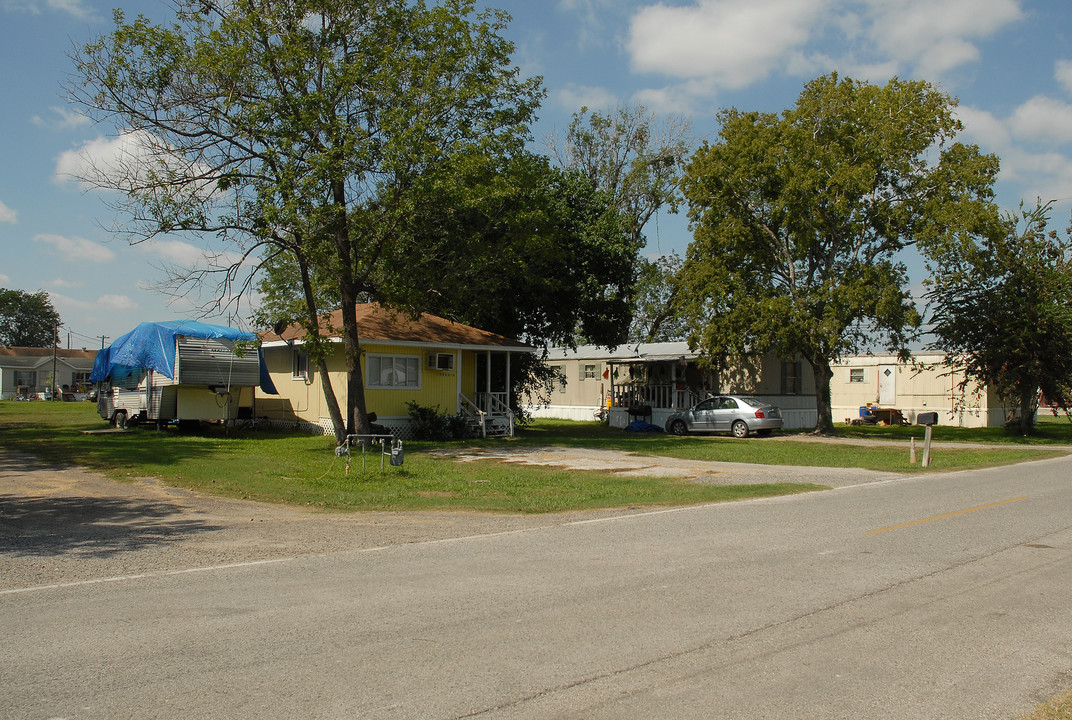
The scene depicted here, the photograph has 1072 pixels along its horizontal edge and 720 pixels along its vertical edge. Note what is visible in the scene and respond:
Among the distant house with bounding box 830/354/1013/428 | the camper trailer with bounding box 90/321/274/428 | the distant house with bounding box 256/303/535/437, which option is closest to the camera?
the camper trailer with bounding box 90/321/274/428

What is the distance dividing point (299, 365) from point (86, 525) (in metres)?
17.9

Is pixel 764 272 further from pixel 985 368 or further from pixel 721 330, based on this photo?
pixel 985 368

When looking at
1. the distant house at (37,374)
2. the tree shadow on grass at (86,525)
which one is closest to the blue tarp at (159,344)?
the tree shadow on grass at (86,525)

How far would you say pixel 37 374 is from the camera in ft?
253

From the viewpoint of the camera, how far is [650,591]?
275 inches

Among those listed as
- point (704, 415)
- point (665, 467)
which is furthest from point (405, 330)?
point (704, 415)

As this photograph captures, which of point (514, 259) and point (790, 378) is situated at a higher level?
point (514, 259)

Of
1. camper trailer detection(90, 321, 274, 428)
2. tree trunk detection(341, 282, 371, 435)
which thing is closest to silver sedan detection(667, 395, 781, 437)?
tree trunk detection(341, 282, 371, 435)

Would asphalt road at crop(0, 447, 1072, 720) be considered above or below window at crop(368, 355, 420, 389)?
below

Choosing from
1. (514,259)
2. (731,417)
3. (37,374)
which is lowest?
(731,417)

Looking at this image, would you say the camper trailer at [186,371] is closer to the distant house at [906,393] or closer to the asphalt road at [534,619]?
the asphalt road at [534,619]

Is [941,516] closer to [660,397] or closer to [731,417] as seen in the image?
[731,417]

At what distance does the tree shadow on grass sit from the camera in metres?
8.98

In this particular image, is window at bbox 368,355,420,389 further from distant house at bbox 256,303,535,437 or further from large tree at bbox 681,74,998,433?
large tree at bbox 681,74,998,433
